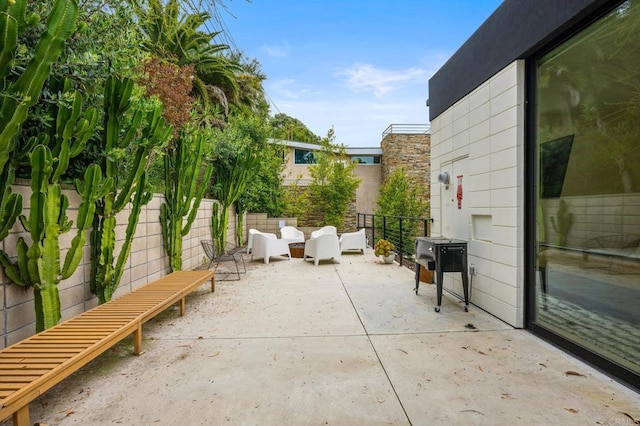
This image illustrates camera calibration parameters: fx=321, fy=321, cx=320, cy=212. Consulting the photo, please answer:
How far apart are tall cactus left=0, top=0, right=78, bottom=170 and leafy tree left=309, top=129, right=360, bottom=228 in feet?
32.8

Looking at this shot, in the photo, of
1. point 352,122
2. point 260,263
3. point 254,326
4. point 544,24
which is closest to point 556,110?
point 544,24

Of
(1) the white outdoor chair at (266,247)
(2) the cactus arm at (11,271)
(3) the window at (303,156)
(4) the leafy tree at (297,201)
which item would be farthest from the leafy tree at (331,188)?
(2) the cactus arm at (11,271)

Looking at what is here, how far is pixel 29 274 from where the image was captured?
2480mm

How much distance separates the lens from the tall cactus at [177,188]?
5113mm

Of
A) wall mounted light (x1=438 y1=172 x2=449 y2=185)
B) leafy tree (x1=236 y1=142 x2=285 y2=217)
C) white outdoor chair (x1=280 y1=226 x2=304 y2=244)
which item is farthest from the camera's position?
leafy tree (x1=236 y1=142 x2=285 y2=217)

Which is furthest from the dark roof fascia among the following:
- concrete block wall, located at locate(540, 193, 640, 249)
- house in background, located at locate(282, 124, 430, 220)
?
house in background, located at locate(282, 124, 430, 220)

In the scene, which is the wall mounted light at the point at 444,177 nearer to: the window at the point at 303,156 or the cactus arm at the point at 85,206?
the cactus arm at the point at 85,206

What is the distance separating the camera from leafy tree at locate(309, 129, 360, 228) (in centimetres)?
1195

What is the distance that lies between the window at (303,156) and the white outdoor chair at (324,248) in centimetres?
944

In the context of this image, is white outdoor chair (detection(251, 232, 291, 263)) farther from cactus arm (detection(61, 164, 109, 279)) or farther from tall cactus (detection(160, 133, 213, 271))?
cactus arm (detection(61, 164, 109, 279))

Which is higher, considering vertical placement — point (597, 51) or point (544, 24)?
point (544, 24)

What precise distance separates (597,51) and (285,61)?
41.4 ft

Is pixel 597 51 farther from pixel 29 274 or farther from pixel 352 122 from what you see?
pixel 352 122

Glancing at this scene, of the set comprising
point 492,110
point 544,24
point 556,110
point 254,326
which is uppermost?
point 544,24
